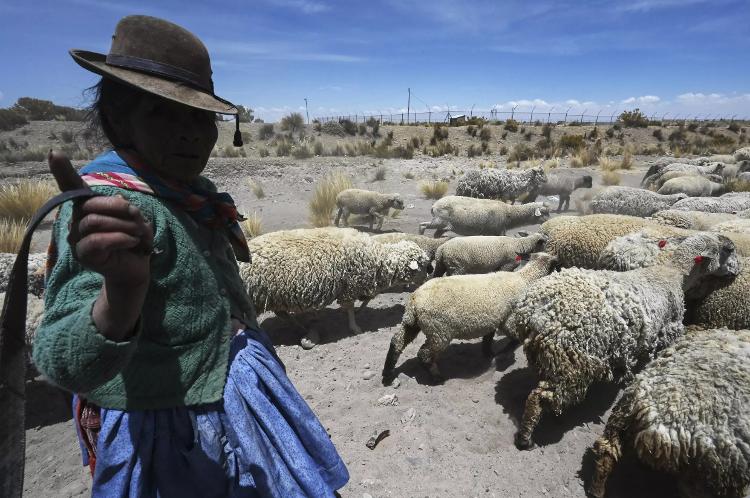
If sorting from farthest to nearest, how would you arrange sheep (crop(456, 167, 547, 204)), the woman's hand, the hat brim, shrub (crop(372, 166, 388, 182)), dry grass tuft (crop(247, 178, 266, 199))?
shrub (crop(372, 166, 388, 182))
dry grass tuft (crop(247, 178, 266, 199))
sheep (crop(456, 167, 547, 204))
the hat brim
the woman's hand

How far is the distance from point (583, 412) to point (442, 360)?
1468mm

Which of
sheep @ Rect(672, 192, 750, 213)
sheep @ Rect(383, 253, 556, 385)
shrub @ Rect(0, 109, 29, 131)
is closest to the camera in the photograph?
sheep @ Rect(383, 253, 556, 385)

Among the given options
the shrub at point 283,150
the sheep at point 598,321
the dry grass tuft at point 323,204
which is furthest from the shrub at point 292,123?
the sheep at point 598,321

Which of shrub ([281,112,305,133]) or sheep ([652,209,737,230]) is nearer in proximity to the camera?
sheep ([652,209,737,230])

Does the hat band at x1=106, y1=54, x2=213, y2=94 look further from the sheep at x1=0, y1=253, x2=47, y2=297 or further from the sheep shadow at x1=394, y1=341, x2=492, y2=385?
the sheep at x1=0, y1=253, x2=47, y2=297

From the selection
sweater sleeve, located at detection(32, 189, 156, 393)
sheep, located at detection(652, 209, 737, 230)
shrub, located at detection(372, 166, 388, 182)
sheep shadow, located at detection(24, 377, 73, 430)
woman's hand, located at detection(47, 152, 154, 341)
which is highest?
woman's hand, located at detection(47, 152, 154, 341)

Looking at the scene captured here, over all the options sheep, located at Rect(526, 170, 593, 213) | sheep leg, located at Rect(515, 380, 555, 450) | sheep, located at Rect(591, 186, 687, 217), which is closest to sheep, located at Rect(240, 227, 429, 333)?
sheep leg, located at Rect(515, 380, 555, 450)

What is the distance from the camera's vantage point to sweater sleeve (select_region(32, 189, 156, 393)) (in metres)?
0.87

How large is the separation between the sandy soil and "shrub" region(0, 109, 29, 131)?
2978cm

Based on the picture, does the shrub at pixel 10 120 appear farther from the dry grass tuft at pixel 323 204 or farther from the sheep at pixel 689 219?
the sheep at pixel 689 219

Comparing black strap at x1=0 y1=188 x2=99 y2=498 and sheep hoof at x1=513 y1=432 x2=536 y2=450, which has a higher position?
black strap at x1=0 y1=188 x2=99 y2=498

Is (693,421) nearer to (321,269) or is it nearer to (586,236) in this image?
(586,236)

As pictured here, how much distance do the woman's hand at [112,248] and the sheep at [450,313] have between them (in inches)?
120

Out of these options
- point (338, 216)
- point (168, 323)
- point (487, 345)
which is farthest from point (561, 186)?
point (168, 323)
